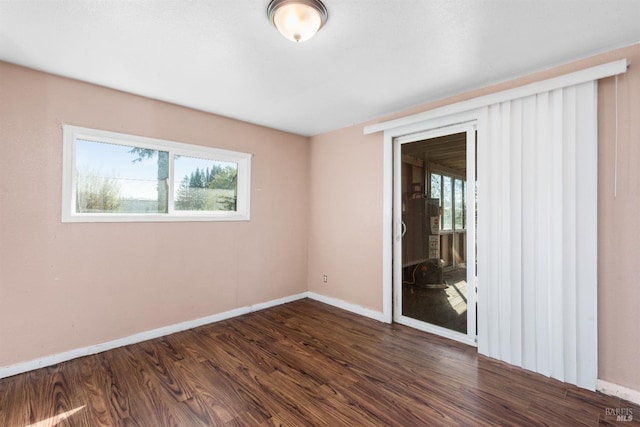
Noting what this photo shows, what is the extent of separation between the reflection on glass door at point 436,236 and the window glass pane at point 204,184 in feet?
6.95

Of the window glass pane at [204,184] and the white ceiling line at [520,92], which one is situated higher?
the white ceiling line at [520,92]

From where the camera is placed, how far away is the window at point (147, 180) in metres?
2.61

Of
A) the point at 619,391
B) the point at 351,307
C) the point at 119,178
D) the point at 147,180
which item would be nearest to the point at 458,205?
Result: the point at 619,391

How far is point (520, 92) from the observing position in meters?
2.37

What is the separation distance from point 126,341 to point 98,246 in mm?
963

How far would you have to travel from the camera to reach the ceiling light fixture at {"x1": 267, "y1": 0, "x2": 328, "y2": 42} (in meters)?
1.55

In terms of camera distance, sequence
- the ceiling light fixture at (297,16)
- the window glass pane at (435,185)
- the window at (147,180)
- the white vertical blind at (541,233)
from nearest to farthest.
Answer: the ceiling light fixture at (297,16), the white vertical blind at (541,233), the window at (147,180), the window glass pane at (435,185)

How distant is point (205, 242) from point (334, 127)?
2.24 metres

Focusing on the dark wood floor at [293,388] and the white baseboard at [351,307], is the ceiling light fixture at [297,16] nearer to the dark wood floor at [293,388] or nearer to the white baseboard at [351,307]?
the dark wood floor at [293,388]

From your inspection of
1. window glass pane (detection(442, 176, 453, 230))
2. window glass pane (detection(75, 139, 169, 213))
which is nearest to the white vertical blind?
window glass pane (detection(442, 176, 453, 230))

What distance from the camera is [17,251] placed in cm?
228

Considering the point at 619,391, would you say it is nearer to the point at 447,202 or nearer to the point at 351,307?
the point at 447,202

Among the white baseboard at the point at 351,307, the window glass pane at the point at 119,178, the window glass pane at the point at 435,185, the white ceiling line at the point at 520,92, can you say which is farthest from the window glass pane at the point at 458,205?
the window glass pane at the point at 119,178

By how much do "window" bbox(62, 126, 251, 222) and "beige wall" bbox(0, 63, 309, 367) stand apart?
0.08 meters
